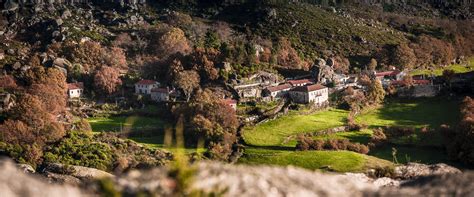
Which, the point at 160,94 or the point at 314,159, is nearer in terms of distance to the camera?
the point at 314,159

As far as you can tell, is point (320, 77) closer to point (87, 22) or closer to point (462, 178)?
point (87, 22)

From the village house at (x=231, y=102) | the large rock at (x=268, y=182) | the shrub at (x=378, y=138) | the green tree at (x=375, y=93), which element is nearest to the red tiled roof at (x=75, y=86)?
the village house at (x=231, y=102)

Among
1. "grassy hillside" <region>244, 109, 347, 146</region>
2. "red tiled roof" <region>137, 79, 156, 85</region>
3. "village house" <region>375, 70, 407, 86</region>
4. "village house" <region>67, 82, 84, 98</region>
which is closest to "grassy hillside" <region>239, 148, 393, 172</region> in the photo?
"grassy hillside" <region>244, 109, 347, 146</region>

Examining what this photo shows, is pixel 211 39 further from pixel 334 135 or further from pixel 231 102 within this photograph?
pixel 334 135

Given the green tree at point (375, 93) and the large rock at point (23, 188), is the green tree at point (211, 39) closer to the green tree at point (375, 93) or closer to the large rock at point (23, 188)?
the green tree at point (375, 93)

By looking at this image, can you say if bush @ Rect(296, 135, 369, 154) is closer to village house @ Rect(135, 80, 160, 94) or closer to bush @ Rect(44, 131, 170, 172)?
bush @ Rect(44, 131, 170, 172)

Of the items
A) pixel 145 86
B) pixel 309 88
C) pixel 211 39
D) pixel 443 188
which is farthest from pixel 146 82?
pixel 443 188

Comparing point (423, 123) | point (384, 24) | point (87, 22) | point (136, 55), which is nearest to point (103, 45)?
point (136, 55)
